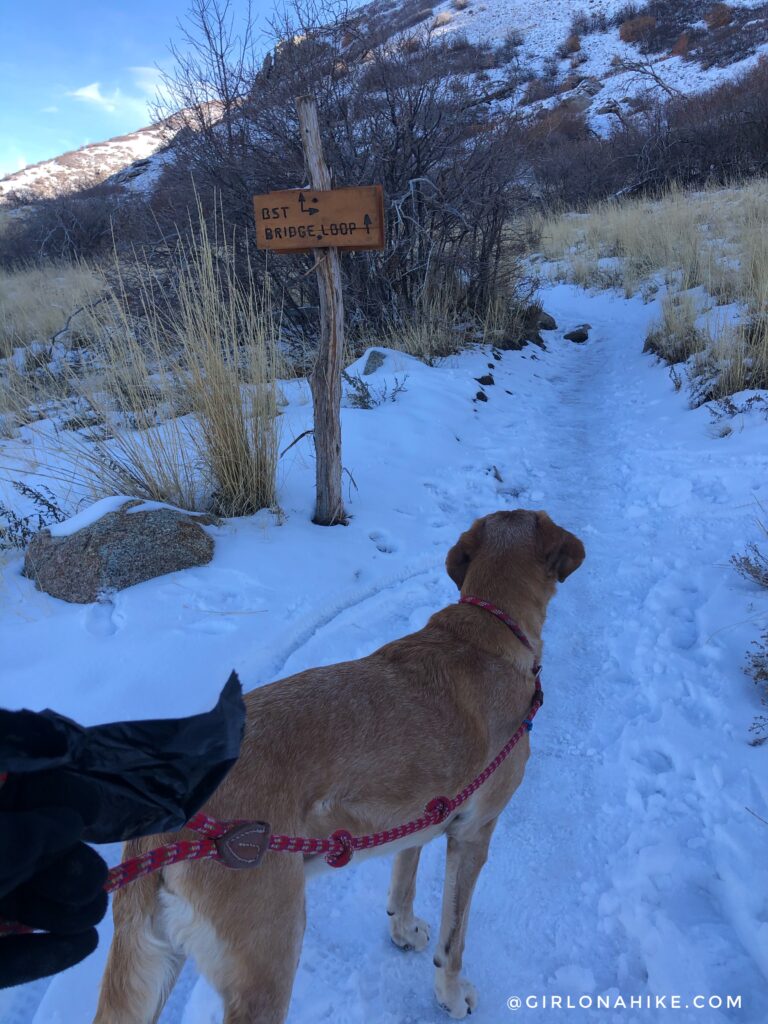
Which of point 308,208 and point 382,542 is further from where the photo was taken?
point 382,542

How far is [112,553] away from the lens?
3.25 meters

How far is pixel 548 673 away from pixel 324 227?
2605 mm

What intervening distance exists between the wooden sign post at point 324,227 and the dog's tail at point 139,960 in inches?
116

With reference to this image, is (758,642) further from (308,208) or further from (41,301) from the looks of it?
(41,301)

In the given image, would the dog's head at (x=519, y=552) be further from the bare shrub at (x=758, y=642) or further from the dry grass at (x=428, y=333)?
the dry grass at (x=428, y=333)

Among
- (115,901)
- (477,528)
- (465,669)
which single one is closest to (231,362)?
(477,528)

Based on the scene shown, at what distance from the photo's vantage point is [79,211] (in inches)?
600

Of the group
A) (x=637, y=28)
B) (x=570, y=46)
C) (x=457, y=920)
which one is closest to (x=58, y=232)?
(x=457, y=920)

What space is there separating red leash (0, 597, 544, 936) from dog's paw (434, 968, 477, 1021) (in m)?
0.55

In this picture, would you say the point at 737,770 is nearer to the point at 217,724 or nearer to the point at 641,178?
the point at 217,724

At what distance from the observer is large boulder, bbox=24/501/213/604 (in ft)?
10.5

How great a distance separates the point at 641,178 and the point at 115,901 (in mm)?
20337

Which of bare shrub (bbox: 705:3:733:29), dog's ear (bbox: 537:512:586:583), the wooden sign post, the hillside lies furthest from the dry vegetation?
bare shrub (bbox: 705:3:733:29)

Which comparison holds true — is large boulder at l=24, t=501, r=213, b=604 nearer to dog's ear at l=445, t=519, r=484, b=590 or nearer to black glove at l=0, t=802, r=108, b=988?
dog's ear at l=445, t=519, r=484, b=590
